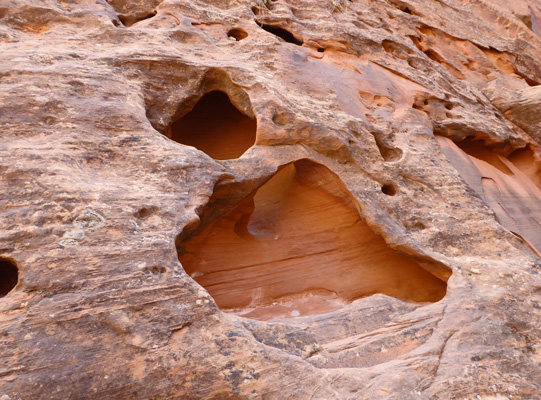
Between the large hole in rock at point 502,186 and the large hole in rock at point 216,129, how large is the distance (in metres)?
3.37

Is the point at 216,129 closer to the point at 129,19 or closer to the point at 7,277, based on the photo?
the point at 129,19

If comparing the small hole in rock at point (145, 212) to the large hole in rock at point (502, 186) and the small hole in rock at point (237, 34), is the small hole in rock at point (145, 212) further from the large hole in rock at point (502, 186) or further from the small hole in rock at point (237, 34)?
the large hole in rock at point (502, 186)

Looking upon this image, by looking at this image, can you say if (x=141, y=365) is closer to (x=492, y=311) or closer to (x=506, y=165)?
(x=492, y=311)

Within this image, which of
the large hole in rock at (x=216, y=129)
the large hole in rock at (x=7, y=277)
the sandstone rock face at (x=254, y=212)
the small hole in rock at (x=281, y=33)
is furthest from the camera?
the small hole in rock at (x=281, y=33)

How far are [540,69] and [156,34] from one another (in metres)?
10.9

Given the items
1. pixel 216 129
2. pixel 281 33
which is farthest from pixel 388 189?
pixel 281 33

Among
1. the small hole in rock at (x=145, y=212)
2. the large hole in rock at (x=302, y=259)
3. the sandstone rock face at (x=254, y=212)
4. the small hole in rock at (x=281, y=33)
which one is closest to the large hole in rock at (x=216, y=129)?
the sandstone rock face at (x=254, y=212)

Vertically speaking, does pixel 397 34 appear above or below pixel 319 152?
above

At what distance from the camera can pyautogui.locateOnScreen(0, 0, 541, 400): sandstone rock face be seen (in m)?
3.06

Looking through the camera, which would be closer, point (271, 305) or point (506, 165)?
point (271, 305)

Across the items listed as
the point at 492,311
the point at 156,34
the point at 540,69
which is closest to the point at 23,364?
the point at 492,311

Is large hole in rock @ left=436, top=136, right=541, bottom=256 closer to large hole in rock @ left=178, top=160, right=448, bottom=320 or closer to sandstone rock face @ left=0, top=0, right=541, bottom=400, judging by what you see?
sandstone rock face @ left=0, top=0, right=541, bottom=400

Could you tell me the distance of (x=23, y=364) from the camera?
8.87ft

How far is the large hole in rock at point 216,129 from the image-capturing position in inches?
261
